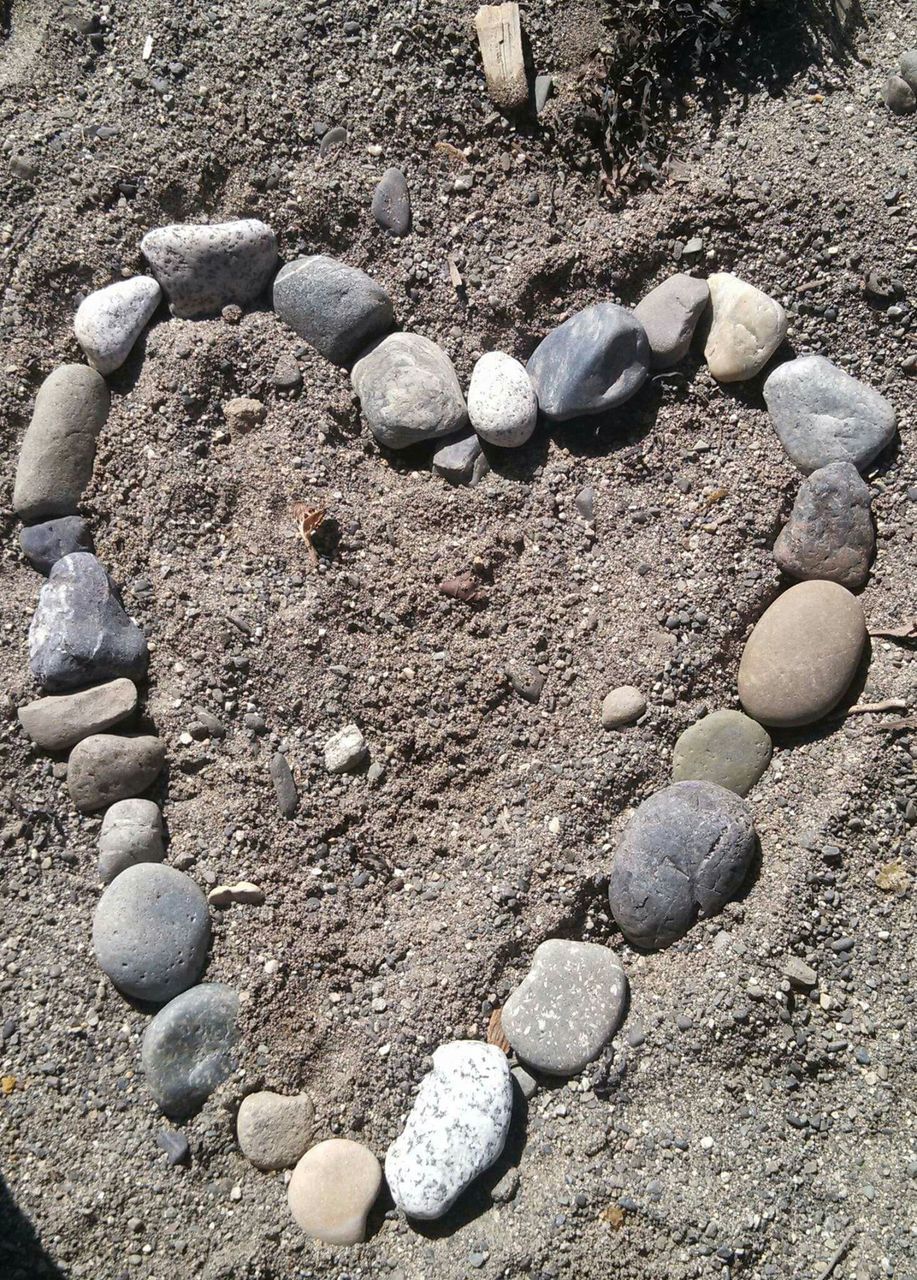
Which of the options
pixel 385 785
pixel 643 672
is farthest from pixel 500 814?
pixel 643 672

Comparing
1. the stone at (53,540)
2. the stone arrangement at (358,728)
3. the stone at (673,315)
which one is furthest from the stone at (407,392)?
the stone at (53,540)

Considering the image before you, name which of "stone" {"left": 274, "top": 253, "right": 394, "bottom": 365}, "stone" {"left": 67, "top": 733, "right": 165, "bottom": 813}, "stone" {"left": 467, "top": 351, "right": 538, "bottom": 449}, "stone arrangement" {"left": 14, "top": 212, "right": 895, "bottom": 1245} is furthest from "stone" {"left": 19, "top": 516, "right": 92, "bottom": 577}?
"stone" {"left": 467, "top": 351, "right": 538, "bottom": 449}

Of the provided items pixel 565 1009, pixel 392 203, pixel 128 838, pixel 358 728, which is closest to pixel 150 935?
pixel 128 838

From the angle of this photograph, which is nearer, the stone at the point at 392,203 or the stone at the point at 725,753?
the stone at the point at 725,753

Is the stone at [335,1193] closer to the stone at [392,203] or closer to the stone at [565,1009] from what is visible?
the stone at [565,1009]

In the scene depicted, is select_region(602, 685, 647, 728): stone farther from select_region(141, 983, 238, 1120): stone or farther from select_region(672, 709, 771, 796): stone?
select_region(141, 983, 238, 1120): stone

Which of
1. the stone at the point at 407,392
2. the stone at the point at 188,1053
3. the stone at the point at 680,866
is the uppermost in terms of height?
the stone at the point at 407,392
